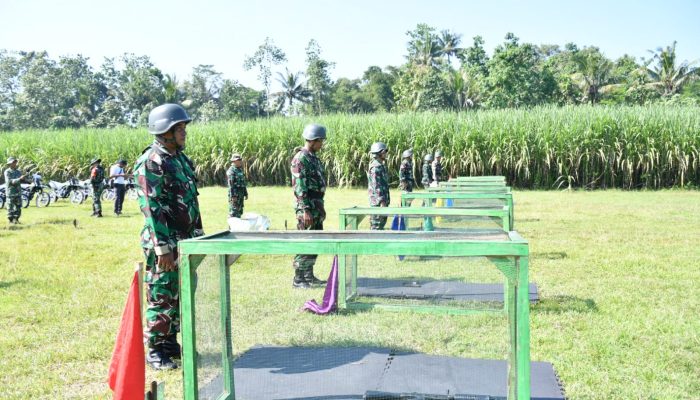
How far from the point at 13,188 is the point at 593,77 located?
46423 mm

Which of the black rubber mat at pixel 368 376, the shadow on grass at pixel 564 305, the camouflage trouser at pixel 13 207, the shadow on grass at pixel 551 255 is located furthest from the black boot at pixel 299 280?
the camouflage trouser at pixel 13 207

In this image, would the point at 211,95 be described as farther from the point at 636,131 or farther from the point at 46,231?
the point at 46,231

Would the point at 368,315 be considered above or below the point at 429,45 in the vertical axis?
below

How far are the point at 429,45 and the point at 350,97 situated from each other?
31.0ft

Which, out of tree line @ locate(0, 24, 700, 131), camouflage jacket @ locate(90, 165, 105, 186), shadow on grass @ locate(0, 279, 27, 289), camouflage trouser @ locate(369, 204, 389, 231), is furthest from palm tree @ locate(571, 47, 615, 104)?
shadow on grass @ locate(0, 279, 27, 289)

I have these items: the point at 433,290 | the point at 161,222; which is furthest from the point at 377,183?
the point at 161,222

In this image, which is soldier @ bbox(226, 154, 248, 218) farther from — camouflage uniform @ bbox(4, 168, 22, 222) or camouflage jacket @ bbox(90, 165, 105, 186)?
camouflage jacket @ bbox(90, 165, 105, 186)

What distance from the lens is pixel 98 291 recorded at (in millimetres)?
8094

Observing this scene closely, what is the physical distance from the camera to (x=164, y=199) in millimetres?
4930

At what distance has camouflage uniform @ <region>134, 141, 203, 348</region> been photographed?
4.86 m

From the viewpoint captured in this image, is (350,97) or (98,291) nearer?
(98,291)

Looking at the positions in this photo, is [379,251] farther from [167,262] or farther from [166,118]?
[166,118]

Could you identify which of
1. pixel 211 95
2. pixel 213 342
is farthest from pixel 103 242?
pixel 211 95

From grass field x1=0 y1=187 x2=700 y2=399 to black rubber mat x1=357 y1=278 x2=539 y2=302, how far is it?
0.47 m
